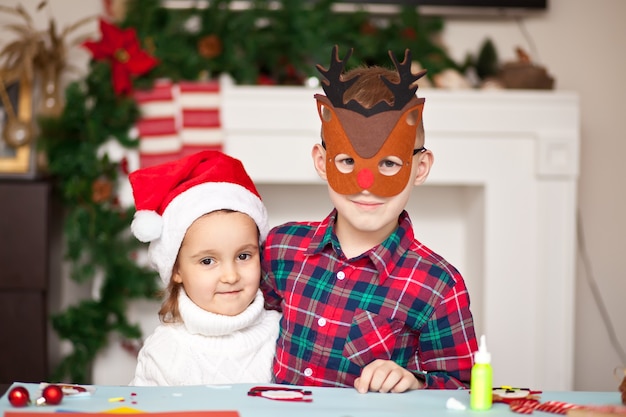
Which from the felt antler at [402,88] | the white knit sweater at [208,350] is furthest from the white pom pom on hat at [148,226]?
the felt antler at [402,88]

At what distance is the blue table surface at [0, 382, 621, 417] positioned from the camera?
1.21 m

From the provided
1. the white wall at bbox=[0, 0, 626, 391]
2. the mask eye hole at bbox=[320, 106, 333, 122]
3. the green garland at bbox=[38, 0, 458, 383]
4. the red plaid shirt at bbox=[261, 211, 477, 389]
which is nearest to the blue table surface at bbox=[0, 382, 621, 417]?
the red plaid shirt at bbox=[261, 211, 477, 389]

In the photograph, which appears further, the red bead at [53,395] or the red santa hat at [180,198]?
the red santa hat at [180,198]

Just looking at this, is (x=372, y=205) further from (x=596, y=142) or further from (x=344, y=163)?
(x=596, y=142)

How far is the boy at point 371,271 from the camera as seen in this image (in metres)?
1.47

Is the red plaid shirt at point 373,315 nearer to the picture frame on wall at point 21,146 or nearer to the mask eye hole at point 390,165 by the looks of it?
the mask eye hole at point 390,165

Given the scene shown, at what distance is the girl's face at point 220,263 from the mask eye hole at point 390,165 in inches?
12.7

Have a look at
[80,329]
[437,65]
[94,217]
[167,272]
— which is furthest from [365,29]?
[167,272]

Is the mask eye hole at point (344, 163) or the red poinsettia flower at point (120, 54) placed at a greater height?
the red poinsettia flower at point (120, 54)

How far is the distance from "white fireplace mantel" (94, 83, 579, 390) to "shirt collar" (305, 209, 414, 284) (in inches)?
53.8

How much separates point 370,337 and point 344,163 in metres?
0.32

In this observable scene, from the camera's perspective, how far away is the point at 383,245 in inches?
61.1

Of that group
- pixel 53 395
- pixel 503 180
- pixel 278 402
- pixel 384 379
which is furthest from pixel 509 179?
pixel 53 395

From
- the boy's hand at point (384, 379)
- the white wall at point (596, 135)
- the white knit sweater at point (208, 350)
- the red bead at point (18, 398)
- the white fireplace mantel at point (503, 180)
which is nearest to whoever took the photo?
the red bead at point (18, 398)
